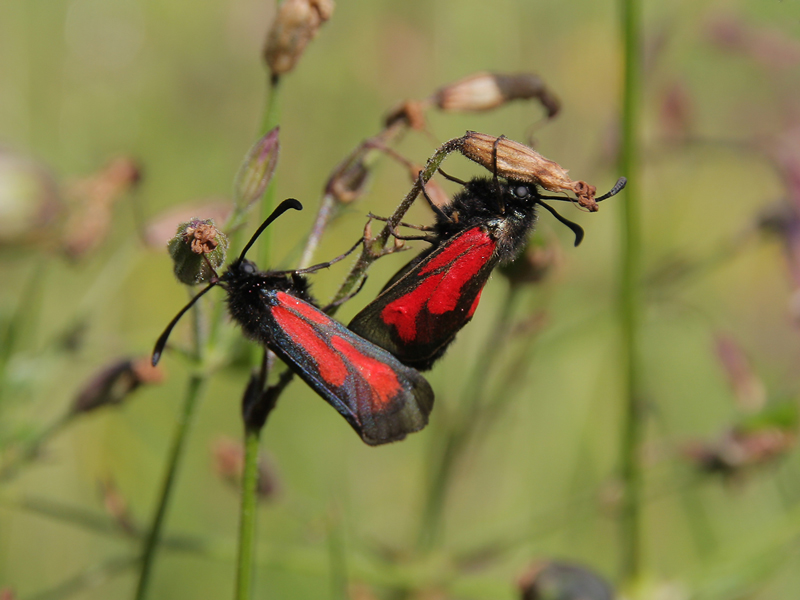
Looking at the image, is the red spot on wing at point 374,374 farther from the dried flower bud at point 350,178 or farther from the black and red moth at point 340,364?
the dried flower bud at point 350,178

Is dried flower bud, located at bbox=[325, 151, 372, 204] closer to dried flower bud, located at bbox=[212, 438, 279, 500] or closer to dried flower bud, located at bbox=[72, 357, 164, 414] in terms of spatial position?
dried flower bud, located at bbox=[72, 357, 164, 414]

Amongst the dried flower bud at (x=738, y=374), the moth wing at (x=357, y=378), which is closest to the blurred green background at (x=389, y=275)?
the dried flower bud at (x=738, y=374)

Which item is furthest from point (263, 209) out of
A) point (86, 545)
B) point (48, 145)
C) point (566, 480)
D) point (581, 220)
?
point (48, 145)

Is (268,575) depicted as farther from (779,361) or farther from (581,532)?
(779,361)

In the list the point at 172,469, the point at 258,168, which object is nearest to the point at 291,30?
the point at 258,168

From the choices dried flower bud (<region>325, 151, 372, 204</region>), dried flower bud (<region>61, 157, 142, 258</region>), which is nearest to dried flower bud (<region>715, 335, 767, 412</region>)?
dried flower bud (<region>325, 151, 372, 204</region>)

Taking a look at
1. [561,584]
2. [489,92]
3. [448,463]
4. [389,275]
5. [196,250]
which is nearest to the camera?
[196,250]

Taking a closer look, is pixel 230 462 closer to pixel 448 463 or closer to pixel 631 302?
pixel 448 463
